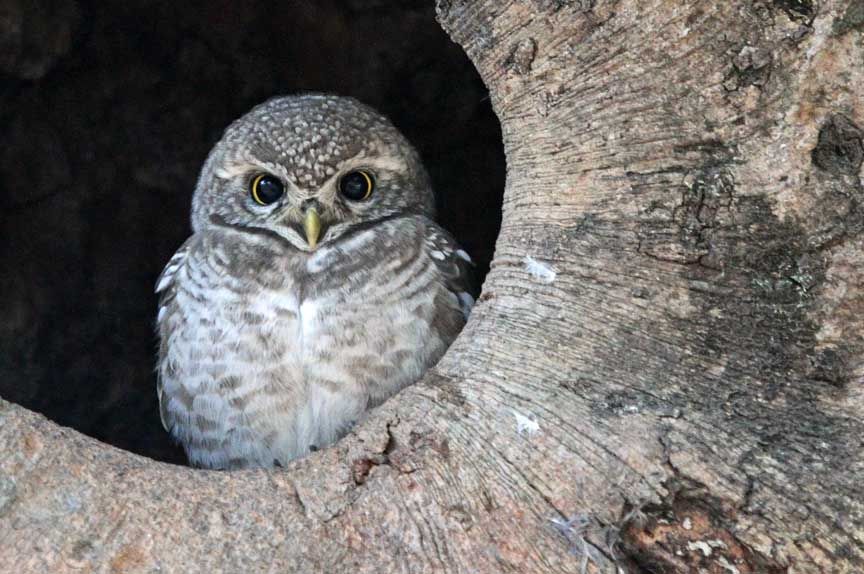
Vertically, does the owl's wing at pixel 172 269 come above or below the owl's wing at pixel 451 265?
below

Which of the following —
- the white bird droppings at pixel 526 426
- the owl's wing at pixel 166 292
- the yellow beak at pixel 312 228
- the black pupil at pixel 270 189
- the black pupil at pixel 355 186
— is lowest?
the owl's wing at pixel 166 292

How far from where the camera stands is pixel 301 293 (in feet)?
9.09

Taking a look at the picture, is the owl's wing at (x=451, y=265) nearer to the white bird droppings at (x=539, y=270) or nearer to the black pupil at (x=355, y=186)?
the black pupil at (x=355, y=186)

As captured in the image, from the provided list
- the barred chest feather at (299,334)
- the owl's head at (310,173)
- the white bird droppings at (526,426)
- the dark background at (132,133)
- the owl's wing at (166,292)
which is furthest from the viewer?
the dark background at (132,133)

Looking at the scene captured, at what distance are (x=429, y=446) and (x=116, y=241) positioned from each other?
2.27 metres

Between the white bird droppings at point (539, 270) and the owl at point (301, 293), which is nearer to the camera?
the white bird droppings at point (539, 270)

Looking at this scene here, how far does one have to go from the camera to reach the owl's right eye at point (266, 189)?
9.68 feet

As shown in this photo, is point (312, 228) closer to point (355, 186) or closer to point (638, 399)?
point (355, 186)

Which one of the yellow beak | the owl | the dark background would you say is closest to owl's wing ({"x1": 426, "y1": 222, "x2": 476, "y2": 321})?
the owl

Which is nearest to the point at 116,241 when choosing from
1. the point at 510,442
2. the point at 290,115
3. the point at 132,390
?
the point at 132,390

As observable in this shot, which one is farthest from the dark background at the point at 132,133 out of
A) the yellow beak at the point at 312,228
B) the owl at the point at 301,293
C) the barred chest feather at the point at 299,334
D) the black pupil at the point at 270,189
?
the yellow beak at the point at 312,228

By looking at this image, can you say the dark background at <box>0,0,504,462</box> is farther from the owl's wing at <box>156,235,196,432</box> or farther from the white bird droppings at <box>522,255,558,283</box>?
the white bird droppings at <box>522,255,558,283</box>

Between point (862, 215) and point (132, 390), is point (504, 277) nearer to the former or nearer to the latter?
point (862, 215)

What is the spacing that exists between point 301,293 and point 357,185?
1.34 feet
